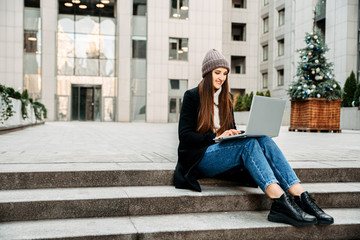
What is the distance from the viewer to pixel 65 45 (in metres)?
29.6

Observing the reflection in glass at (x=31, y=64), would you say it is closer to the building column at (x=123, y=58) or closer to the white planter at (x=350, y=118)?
the building column at (x=123, y=58)

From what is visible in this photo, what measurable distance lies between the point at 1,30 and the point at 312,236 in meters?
30.4

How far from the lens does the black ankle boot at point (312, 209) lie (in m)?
3.28

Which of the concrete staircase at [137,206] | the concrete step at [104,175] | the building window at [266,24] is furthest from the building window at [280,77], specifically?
the concrete staircase at [137,206]

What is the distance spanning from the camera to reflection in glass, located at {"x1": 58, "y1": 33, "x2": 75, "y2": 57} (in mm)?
29578

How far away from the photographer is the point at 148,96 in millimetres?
30453

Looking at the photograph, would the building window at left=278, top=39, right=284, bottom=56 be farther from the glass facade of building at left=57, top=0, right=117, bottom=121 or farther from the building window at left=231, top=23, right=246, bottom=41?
the glass facade of building at left=57, top=0, right=117, bottom=121

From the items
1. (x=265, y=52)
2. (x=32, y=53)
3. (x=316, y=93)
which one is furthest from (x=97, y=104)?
(x=316, y=93)

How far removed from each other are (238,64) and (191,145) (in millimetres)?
36920

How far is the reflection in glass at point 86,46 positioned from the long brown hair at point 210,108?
27.4m

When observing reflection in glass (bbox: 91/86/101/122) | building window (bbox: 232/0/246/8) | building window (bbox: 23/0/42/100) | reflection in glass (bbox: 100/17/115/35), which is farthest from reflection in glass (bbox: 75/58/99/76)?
building window (bbox: 232/0/246/8)

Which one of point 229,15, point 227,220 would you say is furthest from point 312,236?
point 229,15

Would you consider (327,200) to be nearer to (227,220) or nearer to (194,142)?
(227,220)

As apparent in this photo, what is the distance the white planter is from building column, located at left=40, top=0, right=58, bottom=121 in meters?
20.7
